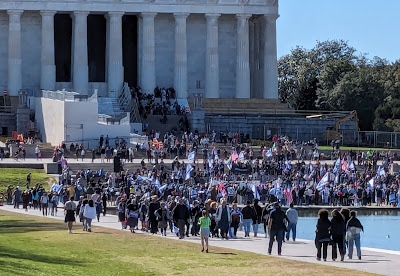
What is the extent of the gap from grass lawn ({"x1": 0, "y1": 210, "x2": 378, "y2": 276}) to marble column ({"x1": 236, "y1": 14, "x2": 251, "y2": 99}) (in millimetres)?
76628

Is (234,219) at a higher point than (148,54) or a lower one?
lower

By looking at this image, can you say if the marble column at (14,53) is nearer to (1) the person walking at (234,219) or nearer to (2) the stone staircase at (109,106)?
(2) the stone staircase at (109,106)

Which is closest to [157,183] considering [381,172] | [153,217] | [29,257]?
[381,172]

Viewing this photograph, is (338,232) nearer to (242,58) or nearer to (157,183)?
(157,183)

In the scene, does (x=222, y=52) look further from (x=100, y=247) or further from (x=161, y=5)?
(x=100, y=247)

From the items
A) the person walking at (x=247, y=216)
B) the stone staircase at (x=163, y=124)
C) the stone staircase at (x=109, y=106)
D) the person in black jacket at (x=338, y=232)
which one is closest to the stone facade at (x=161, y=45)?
the stone staircase at (x=109, y=106)

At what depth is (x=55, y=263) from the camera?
4825cm

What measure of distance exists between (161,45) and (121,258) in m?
89.2

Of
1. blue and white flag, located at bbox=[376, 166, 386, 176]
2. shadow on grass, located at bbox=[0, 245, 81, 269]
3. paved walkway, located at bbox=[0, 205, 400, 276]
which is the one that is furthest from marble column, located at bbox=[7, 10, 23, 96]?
shadow on grass, located at bbox=[0, 245, 81, 269]

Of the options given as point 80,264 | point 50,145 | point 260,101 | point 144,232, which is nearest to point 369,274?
point 80,264

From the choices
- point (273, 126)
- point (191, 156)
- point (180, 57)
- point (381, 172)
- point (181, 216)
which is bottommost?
point (181, 216)

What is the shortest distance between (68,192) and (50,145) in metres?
33.0

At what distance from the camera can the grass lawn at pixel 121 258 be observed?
47.1 metres

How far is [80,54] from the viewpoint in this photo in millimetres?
135250
